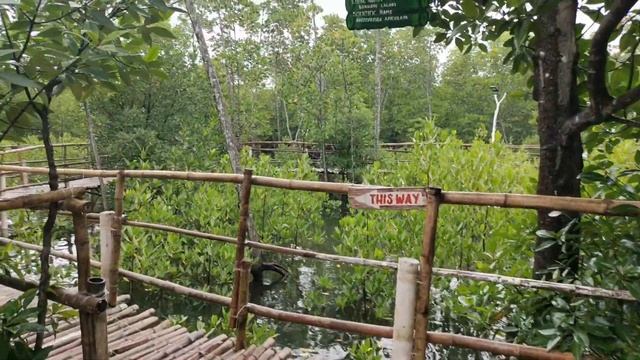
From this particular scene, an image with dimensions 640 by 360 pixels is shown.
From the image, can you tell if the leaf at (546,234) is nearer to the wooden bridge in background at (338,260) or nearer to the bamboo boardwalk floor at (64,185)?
the wooden bridge in background at (338,260)

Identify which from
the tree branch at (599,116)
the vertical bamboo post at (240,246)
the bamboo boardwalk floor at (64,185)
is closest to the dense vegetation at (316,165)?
the tree branch at (599,116)

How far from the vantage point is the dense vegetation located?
1.15 m

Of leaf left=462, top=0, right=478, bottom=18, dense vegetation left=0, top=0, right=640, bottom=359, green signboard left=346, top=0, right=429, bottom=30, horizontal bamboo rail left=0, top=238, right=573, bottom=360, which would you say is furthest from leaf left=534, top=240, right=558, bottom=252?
green signboard left=346, top=0, right=429, bottom=30

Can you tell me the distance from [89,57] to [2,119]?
0.35m

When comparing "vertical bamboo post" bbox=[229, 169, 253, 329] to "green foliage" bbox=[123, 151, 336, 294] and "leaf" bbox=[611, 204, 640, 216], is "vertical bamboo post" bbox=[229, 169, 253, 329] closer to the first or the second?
"leaf" bbox=[611, 204, 640, 216]

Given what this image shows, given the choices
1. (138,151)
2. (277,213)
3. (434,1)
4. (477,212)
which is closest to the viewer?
(434,1)

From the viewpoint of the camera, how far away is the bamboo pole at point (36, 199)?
110cm

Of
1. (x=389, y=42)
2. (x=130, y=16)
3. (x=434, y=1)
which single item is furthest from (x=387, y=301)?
(x=389, y=42)

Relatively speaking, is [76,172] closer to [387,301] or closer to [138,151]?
[387,301]

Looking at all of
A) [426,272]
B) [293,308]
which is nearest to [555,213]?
[426,272]

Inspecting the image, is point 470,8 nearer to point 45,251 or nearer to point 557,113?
point 557,113

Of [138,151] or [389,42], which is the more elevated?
[389,42]

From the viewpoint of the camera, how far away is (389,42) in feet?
66.1

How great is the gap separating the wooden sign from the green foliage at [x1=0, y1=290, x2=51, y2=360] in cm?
106
